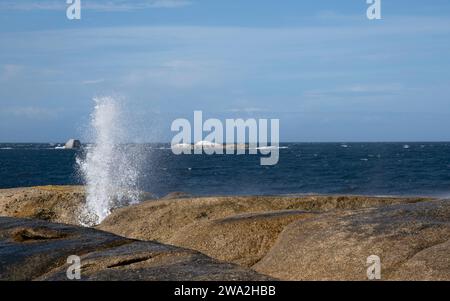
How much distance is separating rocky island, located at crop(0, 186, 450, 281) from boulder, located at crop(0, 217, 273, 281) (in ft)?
0.05

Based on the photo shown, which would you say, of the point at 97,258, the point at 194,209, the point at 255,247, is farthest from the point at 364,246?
the point at 194,209

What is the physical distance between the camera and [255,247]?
1623cm

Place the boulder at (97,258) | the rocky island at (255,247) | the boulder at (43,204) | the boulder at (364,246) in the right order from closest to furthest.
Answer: the boulder at (97,258) → the rocky island at (255,247) → the boulder at (364,246) → the boulder at (43,204)

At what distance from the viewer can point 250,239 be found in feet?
53.7

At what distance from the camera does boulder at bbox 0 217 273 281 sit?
33.0 ft

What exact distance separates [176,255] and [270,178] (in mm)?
83421

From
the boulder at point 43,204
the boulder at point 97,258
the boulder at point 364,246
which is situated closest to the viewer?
the boulder at point 97,258

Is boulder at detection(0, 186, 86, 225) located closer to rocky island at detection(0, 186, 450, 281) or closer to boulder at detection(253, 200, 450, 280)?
rocky island at detection(0, 186, 450, 281)

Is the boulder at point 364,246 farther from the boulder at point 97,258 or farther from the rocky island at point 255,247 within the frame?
the boulder at point 97,258

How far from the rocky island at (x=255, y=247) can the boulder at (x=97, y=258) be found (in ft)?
0.05

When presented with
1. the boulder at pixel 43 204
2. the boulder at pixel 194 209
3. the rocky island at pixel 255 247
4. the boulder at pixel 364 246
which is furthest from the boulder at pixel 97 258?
the boulder at pixel 43 204

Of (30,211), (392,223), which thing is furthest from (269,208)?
(30,211)

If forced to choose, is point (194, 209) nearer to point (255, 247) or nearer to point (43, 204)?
point (255, 247)

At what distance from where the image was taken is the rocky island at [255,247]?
35.3 feet
